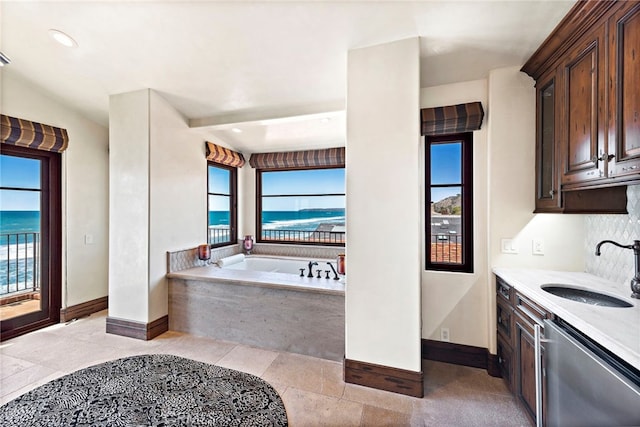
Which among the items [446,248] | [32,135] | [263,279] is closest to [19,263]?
[32,135]

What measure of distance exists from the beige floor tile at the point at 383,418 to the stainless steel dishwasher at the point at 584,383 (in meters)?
0.79

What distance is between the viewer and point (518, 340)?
1845 millimetres

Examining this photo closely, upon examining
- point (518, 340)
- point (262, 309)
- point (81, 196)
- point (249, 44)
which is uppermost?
point (249, 44)

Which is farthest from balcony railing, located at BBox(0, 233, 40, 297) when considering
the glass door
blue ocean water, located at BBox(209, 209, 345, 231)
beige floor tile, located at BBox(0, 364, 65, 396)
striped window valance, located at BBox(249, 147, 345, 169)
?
striped window valance, located at BBox(249, 147, 345, 169)

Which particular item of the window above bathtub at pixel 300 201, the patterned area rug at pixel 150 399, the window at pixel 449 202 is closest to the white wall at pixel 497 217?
the window at pixel 449 202

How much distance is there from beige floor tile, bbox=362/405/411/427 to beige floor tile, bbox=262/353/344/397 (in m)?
0.27

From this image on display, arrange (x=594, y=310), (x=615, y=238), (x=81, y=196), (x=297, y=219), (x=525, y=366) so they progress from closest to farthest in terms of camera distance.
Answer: (x=594, y=310)
(x=525, y=366)
(x=615, y=238)
(x=81, y=196)
(x=297, y=219)

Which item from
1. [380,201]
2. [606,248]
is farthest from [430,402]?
[606,248]

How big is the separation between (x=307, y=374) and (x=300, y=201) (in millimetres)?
2884

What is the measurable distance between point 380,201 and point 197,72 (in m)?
2.15

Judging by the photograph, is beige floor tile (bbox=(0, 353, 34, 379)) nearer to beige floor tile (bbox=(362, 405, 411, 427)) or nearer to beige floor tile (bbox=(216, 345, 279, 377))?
beige floor tile (bbox=(216, 345, 279, 377))

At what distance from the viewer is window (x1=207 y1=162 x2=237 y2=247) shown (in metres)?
4.19

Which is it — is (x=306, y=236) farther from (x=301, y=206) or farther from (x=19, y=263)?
(x=19, y=263)

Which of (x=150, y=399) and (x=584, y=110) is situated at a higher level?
(x=584, y=110)
